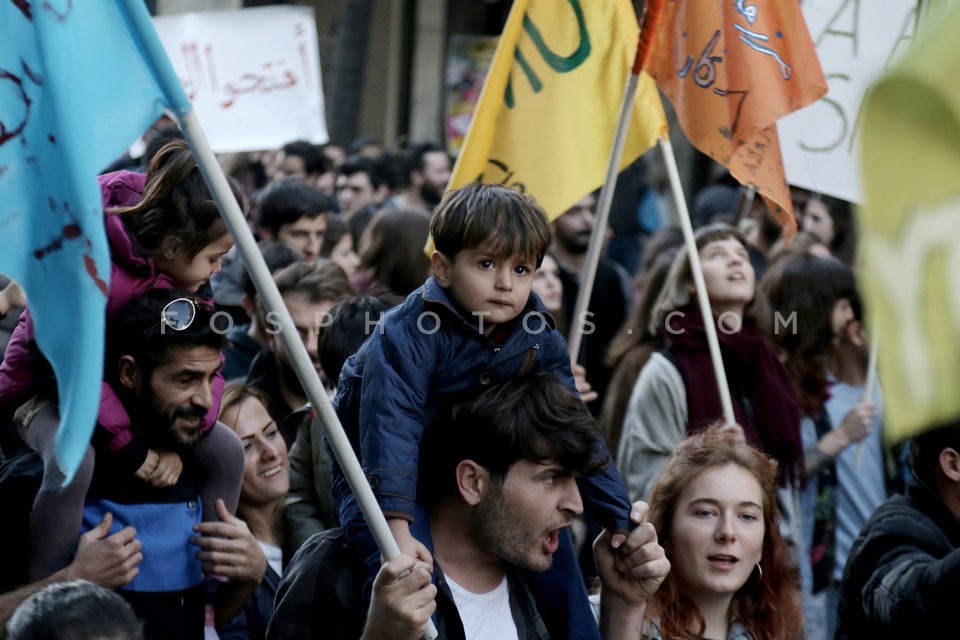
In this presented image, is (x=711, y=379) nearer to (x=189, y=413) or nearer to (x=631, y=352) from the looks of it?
(x=631, y=352)

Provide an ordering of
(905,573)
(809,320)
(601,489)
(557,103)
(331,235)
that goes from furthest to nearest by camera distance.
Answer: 1. (331,235)
2. (809,320)
3. (557,103)
4. (905,573)
5. (601,489)

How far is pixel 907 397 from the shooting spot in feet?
6.37

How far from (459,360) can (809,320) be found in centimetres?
360

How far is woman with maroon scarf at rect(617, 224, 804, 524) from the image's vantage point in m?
5.98

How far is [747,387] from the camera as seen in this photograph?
245 inches

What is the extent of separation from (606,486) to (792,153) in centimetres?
274

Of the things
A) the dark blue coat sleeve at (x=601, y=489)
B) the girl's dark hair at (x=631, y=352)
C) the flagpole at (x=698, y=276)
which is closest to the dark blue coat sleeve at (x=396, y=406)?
the dark blue coat sleeve at (x=601, y=489)

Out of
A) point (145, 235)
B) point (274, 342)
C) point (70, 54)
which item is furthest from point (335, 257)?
point (70, 54)

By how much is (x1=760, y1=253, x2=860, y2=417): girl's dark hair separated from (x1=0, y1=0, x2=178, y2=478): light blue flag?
13.9 ft

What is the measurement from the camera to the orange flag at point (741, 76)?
489cm

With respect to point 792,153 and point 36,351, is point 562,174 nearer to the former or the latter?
point 792,153

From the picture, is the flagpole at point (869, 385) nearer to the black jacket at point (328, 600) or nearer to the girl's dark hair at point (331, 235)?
the girl's dark hair at point (331, 235)

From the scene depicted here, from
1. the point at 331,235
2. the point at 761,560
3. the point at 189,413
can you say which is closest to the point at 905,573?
the point at 761,560

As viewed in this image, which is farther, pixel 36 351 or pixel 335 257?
pixel 335 257
